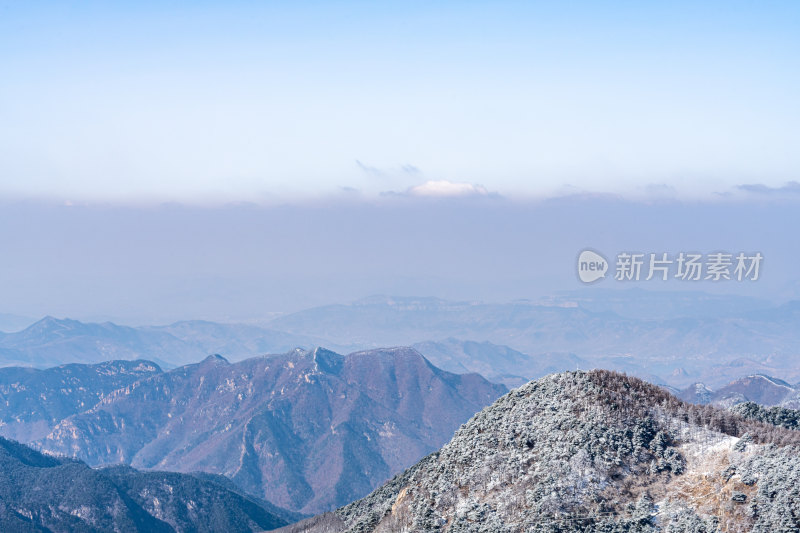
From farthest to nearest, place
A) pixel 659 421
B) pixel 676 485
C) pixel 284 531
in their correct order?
pixel 284 531 < pixel 659 421 < pixel 676 485

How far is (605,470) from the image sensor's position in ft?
199

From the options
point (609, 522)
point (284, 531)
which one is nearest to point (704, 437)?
point (609, 522)

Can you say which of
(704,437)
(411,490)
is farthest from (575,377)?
(411,490)

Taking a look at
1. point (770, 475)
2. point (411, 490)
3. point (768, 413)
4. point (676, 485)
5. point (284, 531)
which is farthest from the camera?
point (284, 531)

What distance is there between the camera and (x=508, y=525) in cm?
5922

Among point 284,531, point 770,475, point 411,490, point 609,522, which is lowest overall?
point 284,531

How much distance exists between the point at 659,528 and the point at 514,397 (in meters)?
24.4

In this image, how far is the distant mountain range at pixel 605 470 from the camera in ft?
179

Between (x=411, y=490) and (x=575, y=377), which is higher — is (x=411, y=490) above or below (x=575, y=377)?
below

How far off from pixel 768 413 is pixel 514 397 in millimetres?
25416

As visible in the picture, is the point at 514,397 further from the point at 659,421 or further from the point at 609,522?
the point at 609,522

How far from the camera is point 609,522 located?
56281 millimetres

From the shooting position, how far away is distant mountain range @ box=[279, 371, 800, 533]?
5449 centimetres

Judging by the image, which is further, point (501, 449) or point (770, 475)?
point (501, 449)
